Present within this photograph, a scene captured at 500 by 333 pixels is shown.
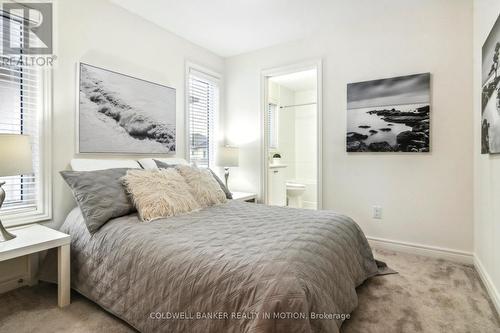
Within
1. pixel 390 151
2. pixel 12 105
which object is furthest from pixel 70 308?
pixel 390 151

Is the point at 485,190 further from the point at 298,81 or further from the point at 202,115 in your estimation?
the point at 298,81

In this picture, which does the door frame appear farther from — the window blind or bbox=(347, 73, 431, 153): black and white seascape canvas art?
the window blind

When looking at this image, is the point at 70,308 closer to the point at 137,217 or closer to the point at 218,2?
the point at 137,217

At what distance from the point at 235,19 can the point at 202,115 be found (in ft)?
4.37

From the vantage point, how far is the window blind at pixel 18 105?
2.07 metres

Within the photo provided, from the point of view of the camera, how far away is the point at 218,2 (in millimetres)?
2754

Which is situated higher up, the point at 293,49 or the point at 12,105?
→ the point at 293,49

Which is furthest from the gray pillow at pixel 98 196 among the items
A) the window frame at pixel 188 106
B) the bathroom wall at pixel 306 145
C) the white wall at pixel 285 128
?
the bathroom wall at pixel 306 145

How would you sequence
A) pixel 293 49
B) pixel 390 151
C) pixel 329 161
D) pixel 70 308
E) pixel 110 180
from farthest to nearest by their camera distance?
pixel 293 49 → pixel 329 161 → pixel 390 151 → pixel 110 180 → pixel 70 308

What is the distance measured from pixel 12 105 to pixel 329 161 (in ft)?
10.2

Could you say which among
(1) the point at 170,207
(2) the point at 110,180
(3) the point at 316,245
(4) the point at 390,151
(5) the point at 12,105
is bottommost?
(3) the point at 316,245

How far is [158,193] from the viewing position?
210 cm

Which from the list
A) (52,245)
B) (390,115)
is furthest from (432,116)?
(52,245)

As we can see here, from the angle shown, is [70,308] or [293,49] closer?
[70,308]
